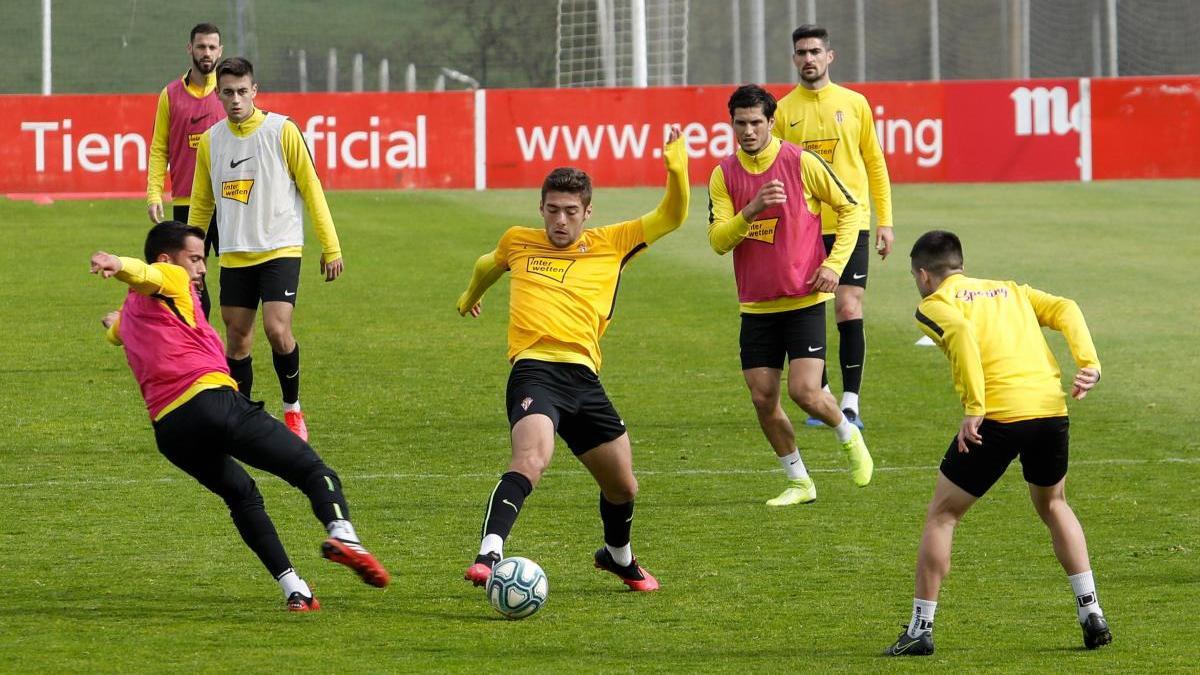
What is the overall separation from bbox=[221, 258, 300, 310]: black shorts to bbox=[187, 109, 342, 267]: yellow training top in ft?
0.15

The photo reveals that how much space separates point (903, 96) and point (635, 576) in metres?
19.1

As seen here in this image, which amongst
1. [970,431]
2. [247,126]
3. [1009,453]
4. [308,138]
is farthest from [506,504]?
[308,138]

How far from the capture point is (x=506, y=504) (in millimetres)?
7020

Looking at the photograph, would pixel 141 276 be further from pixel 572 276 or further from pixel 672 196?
pixel 672 196

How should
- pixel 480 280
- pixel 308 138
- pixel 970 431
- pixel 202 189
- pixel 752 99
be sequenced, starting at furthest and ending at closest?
pixel 308 138, pixel 202 189, pixel 752 99, pixel 480 280, pixel 970 431

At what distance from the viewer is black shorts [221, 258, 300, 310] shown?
10.9m

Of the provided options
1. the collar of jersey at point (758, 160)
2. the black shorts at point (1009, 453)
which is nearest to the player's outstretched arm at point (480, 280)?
the collar of jersey at point (758, 160)

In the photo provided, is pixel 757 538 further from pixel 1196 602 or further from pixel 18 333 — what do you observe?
pixel 18 333

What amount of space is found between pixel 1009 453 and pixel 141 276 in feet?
10.8

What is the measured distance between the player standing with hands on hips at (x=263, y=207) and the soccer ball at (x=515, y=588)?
4.15 meters

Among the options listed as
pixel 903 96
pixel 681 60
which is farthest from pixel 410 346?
pixel 681 60

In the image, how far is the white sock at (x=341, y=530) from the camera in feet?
22.0

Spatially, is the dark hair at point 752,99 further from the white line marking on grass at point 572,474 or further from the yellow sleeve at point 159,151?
the yellow sleeve at point 159,151

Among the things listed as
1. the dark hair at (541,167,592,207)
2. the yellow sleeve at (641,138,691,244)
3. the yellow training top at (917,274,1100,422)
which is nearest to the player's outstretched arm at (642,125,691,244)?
the yellow sleeve at (641,138,691,244)
